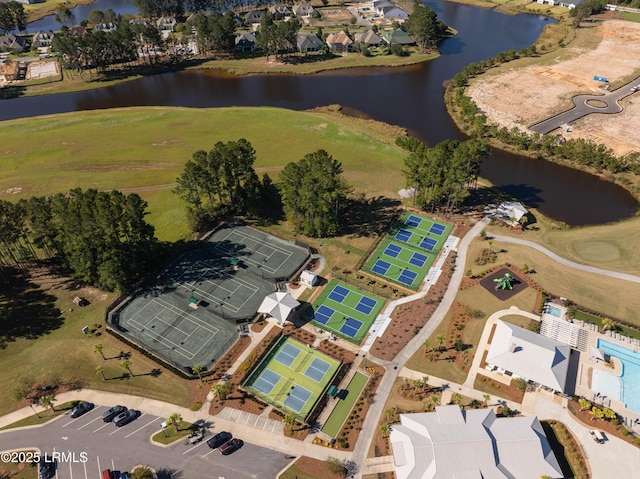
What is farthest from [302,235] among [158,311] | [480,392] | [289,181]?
[480,392]

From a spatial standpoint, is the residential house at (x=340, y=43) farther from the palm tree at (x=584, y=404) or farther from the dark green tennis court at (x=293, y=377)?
the palm tree at (x=584, y=404)

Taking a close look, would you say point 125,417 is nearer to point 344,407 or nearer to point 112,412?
point 112,412

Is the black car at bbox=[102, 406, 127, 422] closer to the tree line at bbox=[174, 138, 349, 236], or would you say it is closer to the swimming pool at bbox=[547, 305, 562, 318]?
the tree line at bbox=[174, 138, 349, 236]

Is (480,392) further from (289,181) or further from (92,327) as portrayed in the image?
(92,327)

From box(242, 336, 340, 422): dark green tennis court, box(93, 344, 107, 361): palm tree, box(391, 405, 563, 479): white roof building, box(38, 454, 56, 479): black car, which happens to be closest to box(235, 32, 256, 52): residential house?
box(93, 344, 107, 361): palm tree

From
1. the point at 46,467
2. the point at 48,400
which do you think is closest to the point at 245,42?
the point at 48,400

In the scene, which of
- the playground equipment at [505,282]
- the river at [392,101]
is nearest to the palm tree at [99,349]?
the playground equipment at [505,282]
